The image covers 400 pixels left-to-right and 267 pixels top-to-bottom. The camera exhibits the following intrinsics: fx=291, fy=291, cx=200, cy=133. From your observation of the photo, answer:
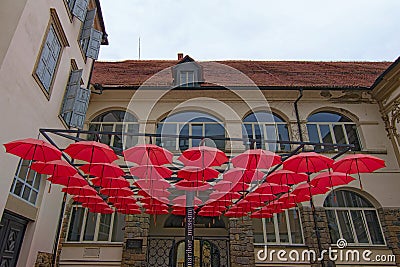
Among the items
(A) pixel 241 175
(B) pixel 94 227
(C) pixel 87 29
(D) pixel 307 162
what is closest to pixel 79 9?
(C) pixel 87 29

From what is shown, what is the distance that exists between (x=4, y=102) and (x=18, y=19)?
1.87 m

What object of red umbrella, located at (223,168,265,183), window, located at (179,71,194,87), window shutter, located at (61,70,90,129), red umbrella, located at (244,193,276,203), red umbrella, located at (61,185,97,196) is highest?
window, located at (179,71,194,87)

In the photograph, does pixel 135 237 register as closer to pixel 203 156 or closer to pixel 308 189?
pixel 203 156

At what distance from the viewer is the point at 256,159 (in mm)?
6207

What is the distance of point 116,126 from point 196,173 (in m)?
6.68

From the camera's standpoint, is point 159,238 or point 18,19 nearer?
point 18,19

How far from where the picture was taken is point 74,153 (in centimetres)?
564

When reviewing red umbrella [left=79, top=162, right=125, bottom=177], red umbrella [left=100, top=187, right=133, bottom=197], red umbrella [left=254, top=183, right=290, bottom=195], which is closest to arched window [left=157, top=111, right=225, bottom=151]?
red umbrella [left=100, top=187, right=133, bottom=197]

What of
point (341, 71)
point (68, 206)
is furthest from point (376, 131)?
point (68, 206)

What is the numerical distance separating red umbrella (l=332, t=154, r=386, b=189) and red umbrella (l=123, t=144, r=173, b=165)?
3.65m

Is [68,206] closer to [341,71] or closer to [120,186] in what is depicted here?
[120,186]

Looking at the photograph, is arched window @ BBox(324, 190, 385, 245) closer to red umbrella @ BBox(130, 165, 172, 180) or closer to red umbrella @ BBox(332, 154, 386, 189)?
red umbrella @ BBox(332, 154, 386, 189)

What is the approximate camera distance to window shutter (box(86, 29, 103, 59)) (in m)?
11.1

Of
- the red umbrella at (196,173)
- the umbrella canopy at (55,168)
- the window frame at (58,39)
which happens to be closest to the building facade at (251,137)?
the window frame at (58,39)
